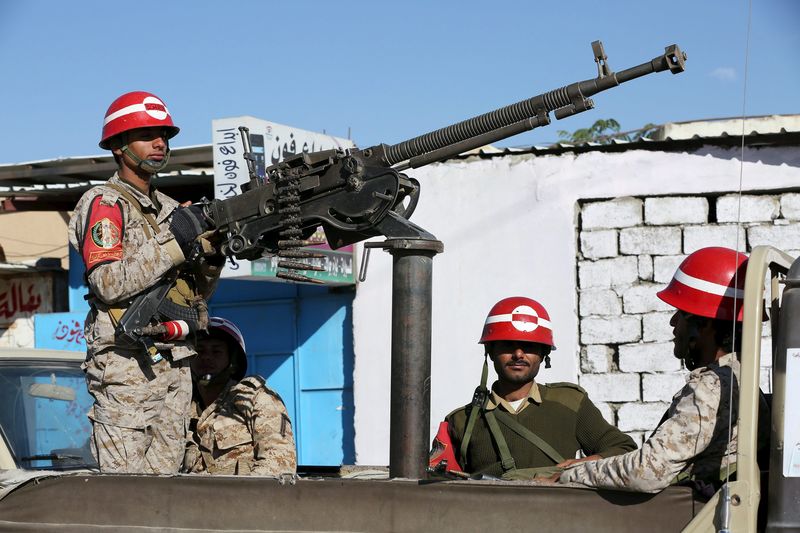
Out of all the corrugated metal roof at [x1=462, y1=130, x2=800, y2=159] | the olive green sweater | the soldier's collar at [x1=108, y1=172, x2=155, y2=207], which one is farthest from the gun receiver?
the corrugated metal roof at [x1=462, y1=130, x2=800, y2=159]

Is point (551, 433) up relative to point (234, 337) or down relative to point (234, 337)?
down

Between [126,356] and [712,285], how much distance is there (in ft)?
7.17

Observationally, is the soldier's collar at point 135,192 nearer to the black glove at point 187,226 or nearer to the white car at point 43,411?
the black glove at point 187,226

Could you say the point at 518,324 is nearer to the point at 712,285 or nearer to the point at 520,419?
the point at 520,419

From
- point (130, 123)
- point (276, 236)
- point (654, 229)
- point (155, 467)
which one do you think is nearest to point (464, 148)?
point (276, 236)

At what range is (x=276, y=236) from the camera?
407 centimetres

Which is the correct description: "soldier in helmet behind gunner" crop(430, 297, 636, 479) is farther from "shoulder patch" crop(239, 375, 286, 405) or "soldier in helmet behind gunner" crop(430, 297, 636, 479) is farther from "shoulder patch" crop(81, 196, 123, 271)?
"shoulder patch" crop(81, 196, 123, 271)

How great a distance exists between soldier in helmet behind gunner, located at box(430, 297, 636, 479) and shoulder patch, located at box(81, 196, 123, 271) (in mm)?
1600

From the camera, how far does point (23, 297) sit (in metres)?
13.1

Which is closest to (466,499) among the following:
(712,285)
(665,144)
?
(712,285)

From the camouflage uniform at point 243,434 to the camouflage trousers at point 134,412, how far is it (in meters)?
0.49

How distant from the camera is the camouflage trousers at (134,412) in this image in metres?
4.06

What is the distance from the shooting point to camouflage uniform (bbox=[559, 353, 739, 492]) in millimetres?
2977

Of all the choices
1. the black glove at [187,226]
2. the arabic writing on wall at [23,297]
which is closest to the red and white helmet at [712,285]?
the black glove at [187,226]
